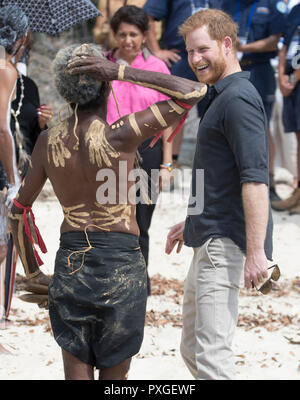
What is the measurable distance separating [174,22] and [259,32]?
97 cm

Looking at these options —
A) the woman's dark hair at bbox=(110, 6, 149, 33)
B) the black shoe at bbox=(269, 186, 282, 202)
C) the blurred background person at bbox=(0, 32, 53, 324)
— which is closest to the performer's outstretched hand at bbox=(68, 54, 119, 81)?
the blurred background person at bbox=(0, 32, 53, 324)

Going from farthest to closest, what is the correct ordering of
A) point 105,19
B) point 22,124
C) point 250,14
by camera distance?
1. point 105,19
2. point 250,14
3. point 22,124

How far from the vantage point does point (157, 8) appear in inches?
265

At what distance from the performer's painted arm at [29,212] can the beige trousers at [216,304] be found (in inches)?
30.8

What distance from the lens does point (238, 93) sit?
2764mm

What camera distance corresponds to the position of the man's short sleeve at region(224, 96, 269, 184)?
2.69 m

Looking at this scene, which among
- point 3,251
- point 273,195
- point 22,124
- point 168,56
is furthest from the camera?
point 273,195

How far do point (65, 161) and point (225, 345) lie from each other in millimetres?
1038

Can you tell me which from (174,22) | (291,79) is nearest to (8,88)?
(174,22)

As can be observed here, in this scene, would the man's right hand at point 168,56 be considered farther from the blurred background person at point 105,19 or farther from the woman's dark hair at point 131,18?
the woman's dark hair at point 131,18

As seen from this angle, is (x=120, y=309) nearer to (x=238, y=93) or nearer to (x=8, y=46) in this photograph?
(x=238, y=93)

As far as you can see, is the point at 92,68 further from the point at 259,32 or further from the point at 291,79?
the point at 291,79

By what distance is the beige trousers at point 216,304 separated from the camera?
2.73 meters
